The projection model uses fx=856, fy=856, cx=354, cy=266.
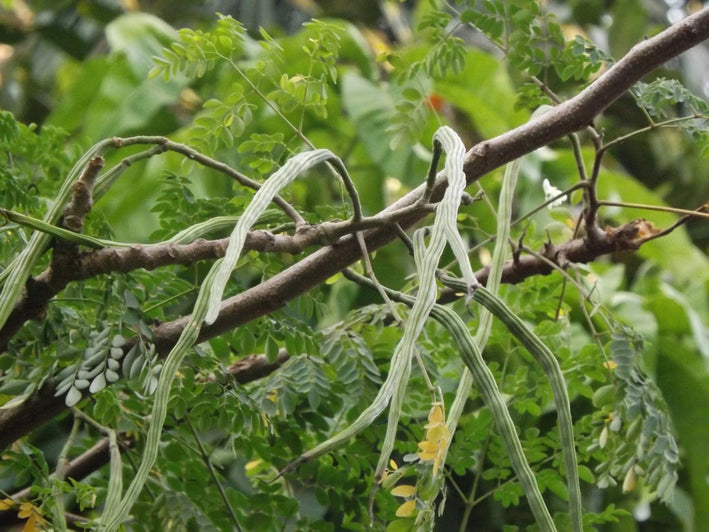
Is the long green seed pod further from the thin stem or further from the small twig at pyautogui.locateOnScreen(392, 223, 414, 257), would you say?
the thin stem

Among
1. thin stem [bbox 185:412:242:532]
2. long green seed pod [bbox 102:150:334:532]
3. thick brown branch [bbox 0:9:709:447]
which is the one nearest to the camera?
long green seed pod [bbox 102:150:334:532]

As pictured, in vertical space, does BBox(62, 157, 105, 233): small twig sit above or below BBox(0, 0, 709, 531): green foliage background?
above

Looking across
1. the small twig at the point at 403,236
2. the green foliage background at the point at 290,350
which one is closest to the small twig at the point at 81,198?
the green foliage background at the point at 290,350

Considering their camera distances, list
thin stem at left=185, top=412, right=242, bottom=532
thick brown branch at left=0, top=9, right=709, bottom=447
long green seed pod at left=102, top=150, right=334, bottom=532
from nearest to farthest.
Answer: long green seed pod at left=102, top=150, right=334, bottom=532 < thick brown branch at left=0, top=9, right=709, bottom=447 < thin stem at left=185, top=412, right=242, bottom=532

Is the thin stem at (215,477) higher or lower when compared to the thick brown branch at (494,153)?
lower

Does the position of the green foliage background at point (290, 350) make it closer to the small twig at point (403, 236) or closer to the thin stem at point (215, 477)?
the thin stem at point (215, 477)

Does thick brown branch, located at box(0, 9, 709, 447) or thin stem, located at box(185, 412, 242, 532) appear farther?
thin stem, located at box(185, 412, 242, 532)

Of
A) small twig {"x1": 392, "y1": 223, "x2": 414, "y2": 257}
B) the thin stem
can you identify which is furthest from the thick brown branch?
the thin stem

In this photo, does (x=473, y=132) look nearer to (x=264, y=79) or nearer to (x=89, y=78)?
(x=89, y=78)

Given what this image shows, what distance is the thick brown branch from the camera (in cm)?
57

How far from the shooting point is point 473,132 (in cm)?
270

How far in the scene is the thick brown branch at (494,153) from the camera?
57 centimetres

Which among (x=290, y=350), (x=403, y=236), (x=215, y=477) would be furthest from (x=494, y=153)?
(x=215, y=477)

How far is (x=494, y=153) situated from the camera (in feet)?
1.89
